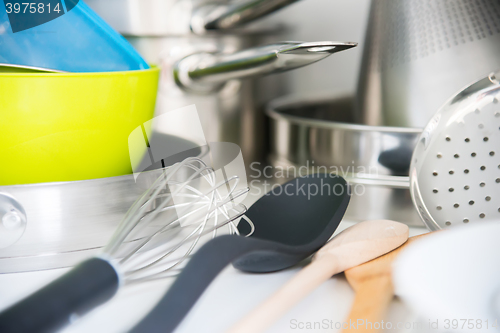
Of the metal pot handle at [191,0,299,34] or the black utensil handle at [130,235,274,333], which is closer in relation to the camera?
the black utensil handle at [130,235,274,333]

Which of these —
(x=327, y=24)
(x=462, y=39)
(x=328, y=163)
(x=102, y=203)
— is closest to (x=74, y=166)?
(x=102, y=203)

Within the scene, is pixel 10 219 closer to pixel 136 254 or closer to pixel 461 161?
pixel 136 254

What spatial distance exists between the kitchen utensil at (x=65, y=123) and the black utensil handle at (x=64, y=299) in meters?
0.11

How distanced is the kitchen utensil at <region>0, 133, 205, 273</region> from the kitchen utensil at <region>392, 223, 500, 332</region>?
181 mm

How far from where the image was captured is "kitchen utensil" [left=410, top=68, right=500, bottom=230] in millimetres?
270

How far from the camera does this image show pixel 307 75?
24.1 inches

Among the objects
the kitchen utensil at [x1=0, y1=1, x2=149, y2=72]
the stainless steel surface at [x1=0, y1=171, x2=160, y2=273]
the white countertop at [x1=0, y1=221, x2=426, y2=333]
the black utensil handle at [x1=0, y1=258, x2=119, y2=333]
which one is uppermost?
the kitchen utensil at [x1=0, y1=1, x2=149, y2=72]

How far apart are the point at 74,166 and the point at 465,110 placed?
0.80 ft

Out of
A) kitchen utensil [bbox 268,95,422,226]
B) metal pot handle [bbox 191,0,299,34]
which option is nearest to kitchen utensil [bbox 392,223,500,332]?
kitchen utensil [bbox 268,95,422,226]

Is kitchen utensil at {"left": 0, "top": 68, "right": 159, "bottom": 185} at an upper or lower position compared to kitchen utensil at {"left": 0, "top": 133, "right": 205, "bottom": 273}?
upper

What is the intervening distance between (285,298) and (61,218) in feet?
0.48

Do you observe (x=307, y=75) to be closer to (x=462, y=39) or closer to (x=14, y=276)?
(x=462, y=39)

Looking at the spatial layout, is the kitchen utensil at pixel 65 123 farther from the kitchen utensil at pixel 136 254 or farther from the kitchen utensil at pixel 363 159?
the kitchen utensil at pixel 363 159

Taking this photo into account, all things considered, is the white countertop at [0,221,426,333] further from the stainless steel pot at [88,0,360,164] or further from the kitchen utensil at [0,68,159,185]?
the stainless steel pot at [88,0,360,164]
